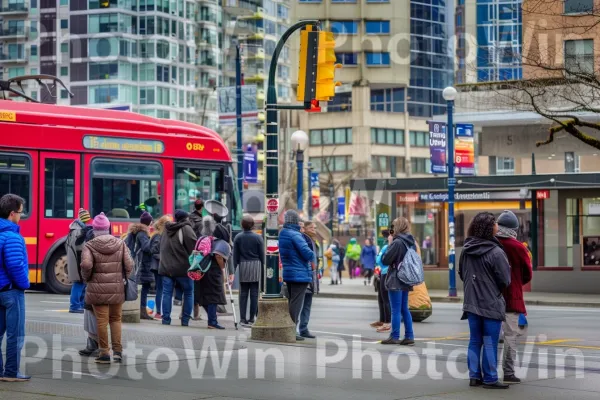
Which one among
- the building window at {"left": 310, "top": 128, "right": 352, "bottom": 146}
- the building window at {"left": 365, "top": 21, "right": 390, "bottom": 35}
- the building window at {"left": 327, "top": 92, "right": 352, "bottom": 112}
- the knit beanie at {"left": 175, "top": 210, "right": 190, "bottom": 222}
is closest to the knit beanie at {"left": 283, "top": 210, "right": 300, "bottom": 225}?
the knit beanie at {"left": 175, "top": 210, "right": 190, "bottom": 222}

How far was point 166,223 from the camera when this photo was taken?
19.0 meters

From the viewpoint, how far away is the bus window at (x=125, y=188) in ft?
89.2

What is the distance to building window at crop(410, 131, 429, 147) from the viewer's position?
115750 mm

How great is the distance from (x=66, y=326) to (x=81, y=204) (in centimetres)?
962

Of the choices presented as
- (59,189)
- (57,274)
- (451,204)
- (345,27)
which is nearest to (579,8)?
(451,204)

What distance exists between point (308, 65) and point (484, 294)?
21.1ft

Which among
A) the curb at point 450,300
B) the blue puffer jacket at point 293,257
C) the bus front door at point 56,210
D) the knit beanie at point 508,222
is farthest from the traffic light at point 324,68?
the curb at point 450,300

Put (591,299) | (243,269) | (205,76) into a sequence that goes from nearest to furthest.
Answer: (243,269) → (591,299) → (205,76)

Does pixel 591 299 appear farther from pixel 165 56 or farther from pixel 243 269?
pixel 165 56

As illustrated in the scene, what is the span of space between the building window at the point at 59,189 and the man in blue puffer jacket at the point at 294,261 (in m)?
10.9

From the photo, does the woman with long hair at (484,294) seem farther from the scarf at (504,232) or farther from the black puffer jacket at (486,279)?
the scarf at (504,232)

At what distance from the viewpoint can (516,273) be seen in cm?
1216

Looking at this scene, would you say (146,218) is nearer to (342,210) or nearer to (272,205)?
(272,205)

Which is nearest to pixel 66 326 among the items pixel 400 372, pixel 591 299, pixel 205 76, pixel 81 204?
pixel 400 372
